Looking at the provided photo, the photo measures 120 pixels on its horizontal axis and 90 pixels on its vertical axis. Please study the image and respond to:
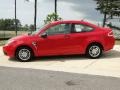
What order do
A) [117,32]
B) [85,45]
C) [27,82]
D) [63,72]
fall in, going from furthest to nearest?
[117,32]
[85,45]
[63,72]
[27,82]

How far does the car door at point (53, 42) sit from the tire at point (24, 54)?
0.37 meters

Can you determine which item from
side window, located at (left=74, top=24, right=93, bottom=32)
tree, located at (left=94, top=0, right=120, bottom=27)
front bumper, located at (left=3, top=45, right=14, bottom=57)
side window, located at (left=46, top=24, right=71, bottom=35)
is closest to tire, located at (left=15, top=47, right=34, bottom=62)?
front bumper, located at (left=3, top=45, right=14, bottom=57)

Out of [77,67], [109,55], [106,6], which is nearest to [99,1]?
[106,6]

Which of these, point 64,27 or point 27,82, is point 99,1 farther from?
point 27,82

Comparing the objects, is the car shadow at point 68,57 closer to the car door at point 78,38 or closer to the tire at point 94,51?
the tire at point 94,51

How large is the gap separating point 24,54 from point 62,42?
1473 millimetres

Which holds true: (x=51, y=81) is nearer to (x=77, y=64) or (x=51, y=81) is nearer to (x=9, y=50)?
(x=77, y=64)

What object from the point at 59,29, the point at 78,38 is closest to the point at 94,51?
the point at 78,38

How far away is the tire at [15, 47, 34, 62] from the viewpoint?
14.3 m

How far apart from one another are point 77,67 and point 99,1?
105ft

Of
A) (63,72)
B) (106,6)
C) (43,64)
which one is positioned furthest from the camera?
(106,6)

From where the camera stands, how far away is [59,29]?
1454 cm

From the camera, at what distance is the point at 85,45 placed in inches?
570

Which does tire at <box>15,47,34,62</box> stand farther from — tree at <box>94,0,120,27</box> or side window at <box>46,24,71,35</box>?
tree at <box>94,0,120,27</box>
